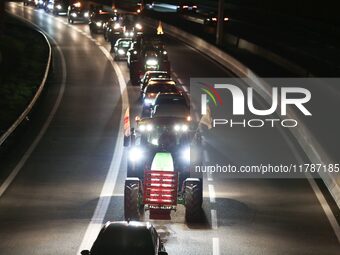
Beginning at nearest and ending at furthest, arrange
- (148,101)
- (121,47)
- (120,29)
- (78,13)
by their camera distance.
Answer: (148,101) < (121,47) < (120,29) < (78,13)

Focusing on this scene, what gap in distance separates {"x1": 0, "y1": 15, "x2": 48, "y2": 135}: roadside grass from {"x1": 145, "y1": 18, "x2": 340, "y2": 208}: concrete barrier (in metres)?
10.6

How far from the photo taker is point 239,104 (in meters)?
42.8

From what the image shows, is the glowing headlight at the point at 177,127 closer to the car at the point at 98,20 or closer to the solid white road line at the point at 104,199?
the solid white road line at the point at 104,199

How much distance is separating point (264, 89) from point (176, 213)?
72.5 feet

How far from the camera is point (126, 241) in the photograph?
49.2 feet

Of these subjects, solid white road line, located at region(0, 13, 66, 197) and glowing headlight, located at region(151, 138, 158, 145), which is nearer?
glowing headlight, located at region(151, 138, 158, 145)

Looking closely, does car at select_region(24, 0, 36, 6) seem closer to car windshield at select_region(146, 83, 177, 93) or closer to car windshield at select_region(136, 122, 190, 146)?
car windshield at select_region(146, 83, 177, 93)

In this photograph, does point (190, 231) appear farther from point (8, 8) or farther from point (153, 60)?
Result: point (8, 8)

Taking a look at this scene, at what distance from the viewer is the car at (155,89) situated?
125 ft

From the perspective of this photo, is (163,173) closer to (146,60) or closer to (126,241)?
(126,241)

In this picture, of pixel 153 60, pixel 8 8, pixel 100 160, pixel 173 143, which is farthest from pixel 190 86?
pixel 8 8

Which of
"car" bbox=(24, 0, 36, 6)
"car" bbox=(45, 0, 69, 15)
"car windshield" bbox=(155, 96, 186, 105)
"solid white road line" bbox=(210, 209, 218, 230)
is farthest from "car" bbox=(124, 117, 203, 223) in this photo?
"car" bbox=(24, 0, 36, 6)

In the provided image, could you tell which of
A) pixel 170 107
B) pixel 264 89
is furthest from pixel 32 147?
pixel 264 89

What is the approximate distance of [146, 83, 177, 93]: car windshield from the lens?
38.7m
